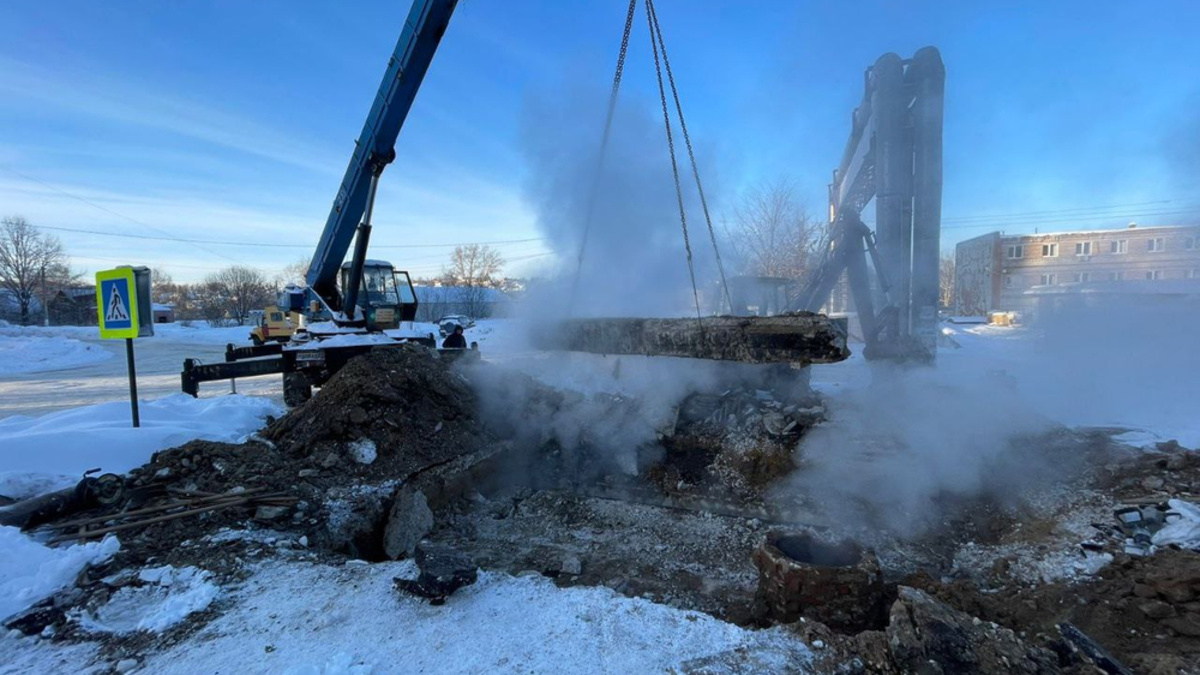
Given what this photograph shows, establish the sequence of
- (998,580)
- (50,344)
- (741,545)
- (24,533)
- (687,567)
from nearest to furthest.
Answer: (24,533) < (998,580) < (687,567) < (741,545) < (50,344)

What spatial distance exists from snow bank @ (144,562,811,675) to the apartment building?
15.9 m

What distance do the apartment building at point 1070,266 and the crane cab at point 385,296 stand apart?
17.7 m

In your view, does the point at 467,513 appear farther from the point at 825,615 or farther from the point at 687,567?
the point at 825,615

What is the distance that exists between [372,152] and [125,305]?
3929 millimetres

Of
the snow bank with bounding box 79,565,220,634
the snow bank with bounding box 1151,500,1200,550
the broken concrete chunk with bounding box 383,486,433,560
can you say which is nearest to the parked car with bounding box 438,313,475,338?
the broken concrete chunk with bounding box 383,486,433,560

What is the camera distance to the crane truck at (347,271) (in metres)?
7.08

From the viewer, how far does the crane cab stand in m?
10.8

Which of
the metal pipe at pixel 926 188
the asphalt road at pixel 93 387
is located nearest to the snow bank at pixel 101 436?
the asphalt road at pixel 93 387

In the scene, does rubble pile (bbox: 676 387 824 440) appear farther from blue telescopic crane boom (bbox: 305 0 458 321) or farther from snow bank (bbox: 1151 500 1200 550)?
blue telescopic crane boom (bbox: 305 0 458 321)

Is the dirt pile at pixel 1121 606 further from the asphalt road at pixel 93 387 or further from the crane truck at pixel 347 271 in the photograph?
the asphalt road at pixel 93 387

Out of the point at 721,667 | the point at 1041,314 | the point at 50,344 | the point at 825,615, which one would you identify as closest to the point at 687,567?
the point at 825,615

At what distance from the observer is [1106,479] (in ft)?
16.6

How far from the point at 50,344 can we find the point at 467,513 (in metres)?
26.4

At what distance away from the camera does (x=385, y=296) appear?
11.8 m
